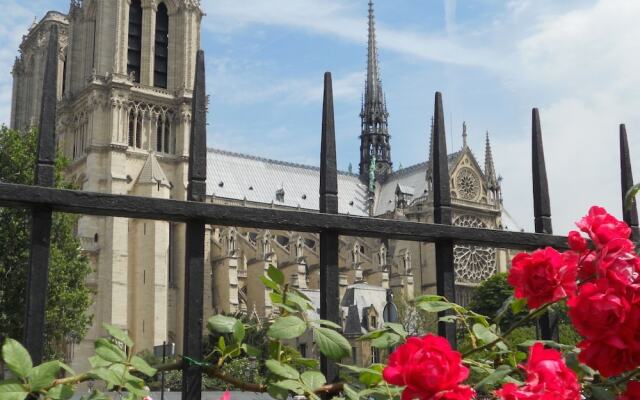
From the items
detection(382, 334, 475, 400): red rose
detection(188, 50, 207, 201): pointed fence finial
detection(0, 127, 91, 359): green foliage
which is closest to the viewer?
detection(382, 334, 475, 400): red rose

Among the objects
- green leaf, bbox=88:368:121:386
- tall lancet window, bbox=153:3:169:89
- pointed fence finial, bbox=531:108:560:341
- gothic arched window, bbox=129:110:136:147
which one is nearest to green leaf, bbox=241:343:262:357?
green leaf, bbox=88:368:121:386

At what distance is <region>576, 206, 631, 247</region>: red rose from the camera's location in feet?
6.50

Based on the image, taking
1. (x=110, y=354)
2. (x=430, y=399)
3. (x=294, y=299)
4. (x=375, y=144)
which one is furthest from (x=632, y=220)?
(x=375, y=144)

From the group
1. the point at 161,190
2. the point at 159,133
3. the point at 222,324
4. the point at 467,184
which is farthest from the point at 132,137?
the point at 222,324

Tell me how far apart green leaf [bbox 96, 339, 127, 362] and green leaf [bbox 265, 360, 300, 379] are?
378 mm

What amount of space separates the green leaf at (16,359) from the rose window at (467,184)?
5803 cm

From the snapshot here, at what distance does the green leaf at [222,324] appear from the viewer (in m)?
2.22

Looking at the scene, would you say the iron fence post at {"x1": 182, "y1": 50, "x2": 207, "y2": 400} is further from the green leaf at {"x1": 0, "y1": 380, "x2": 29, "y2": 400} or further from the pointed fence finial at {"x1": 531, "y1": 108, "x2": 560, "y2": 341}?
the pointed fence finial at {"x1": 531, "y1": 108, "x2": 560, "y2": 341}

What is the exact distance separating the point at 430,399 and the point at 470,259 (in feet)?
182

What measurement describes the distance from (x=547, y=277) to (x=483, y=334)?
402 millimetres

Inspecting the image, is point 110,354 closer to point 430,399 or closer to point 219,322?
point 219,322

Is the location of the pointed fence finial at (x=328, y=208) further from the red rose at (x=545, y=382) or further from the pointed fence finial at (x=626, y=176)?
the pointed fence finial at (x=626, y=176)

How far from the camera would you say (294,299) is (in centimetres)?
227

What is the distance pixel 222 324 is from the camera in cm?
224
